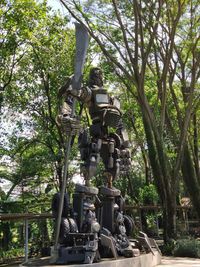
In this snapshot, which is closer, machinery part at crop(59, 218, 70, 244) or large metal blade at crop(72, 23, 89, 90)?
machinery part at crop(59, 218, 70, 244)

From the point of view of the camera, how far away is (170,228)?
1320 cm

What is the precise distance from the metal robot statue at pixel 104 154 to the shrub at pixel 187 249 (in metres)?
3.80

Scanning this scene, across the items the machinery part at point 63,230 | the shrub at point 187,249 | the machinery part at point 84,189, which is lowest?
the shrub at point 187,249

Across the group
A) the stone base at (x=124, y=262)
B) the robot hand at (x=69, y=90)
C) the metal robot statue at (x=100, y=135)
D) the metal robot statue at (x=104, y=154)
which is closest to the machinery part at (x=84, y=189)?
the metal robot statue at (x=104, y=154)

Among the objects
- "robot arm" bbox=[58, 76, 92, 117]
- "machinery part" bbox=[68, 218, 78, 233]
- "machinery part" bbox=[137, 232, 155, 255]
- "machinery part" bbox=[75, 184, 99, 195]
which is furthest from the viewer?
"machinery part" bbox=[137, 232, 155, 255]

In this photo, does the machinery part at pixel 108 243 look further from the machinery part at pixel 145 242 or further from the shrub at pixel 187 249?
the shrub at pixel 187 249

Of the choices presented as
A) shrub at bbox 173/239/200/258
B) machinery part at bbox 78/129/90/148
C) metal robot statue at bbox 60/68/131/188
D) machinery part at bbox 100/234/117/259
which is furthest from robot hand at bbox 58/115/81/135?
shrub at bbox 173/239/200/258

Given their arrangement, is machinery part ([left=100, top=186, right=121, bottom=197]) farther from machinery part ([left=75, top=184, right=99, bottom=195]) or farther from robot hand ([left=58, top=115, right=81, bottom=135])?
robot hand ([left=58, top=115, right=81, bottom=135])

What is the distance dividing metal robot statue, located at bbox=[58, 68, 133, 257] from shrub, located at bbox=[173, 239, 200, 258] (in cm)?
380

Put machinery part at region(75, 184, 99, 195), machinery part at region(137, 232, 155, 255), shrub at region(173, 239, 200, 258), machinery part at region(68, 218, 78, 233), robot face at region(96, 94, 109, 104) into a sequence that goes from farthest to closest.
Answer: shrub at region(173, 239, 200, 258) → machinery part at region(137, 232, 155, 255) → robot face at region(96, 94, 109, 104) → machinery part at region(75, 184, 99, 195) → machinery part at region(68, 218, 78, 233)

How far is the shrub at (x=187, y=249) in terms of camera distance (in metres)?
11.6

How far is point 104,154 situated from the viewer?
8602 millimetres

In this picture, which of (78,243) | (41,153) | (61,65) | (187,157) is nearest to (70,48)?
(61,65)

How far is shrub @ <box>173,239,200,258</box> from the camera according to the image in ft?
37.9
